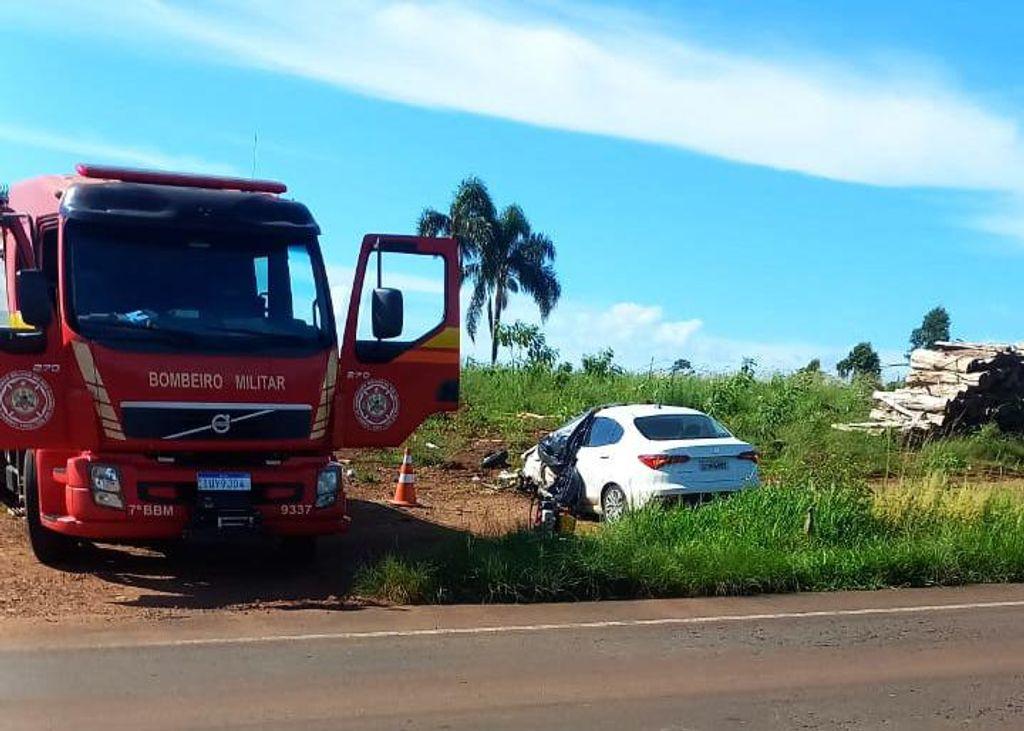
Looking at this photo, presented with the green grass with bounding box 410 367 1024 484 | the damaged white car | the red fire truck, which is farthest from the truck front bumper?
the green grass with bounding box 410 367 1024 484

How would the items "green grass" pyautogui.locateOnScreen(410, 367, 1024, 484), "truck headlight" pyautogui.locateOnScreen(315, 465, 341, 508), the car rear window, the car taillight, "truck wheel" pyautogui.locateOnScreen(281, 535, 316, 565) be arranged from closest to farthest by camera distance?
"truck headlight" pyautogui.locateOnScreen(315, 465, 341, 508)
"truck wheel" pyautogui.locateOnScreen(281, 535, 316, 565)
the car taillight
the car rear window
"green grass" pyautogui.locateOnScreen(410, 367, 1024, 484)

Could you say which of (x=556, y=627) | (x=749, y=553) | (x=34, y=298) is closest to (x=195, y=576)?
(x=34, y=298)

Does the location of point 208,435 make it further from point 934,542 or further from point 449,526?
point 934,542

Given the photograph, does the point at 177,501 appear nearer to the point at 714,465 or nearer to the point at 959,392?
the point at 714,465

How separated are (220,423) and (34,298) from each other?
5.77ft

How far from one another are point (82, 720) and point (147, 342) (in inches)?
163

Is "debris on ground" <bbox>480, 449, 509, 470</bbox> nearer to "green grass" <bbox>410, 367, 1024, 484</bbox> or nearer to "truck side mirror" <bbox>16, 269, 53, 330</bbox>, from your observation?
"green grass" <bbox>410, 367, 1024, 484</bbox>

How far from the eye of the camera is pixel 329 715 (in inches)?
252

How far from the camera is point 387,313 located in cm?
1067

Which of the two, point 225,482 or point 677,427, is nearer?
point 225,482

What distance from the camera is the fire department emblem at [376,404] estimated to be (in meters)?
11.0

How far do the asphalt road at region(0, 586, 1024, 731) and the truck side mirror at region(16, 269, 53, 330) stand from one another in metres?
2.42

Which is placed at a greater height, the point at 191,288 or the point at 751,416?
the point at 191,288

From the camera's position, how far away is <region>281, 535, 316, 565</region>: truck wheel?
37.6 feet
